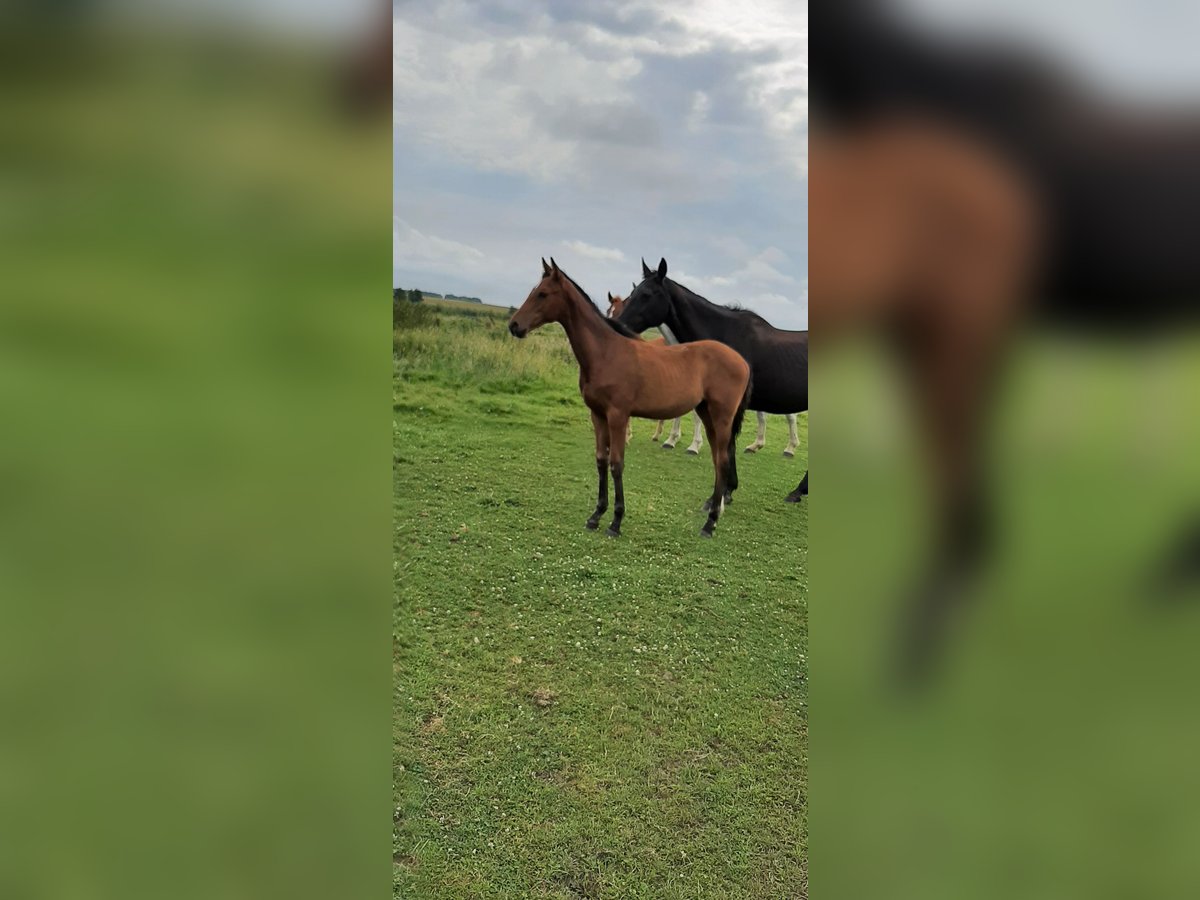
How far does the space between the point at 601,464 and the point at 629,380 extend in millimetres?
275

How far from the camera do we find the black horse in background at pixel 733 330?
178 centimetres

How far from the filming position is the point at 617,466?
6.68ft

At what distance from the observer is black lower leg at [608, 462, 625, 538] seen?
2.03m

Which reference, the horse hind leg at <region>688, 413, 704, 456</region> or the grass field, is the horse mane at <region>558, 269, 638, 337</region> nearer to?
the grass field
